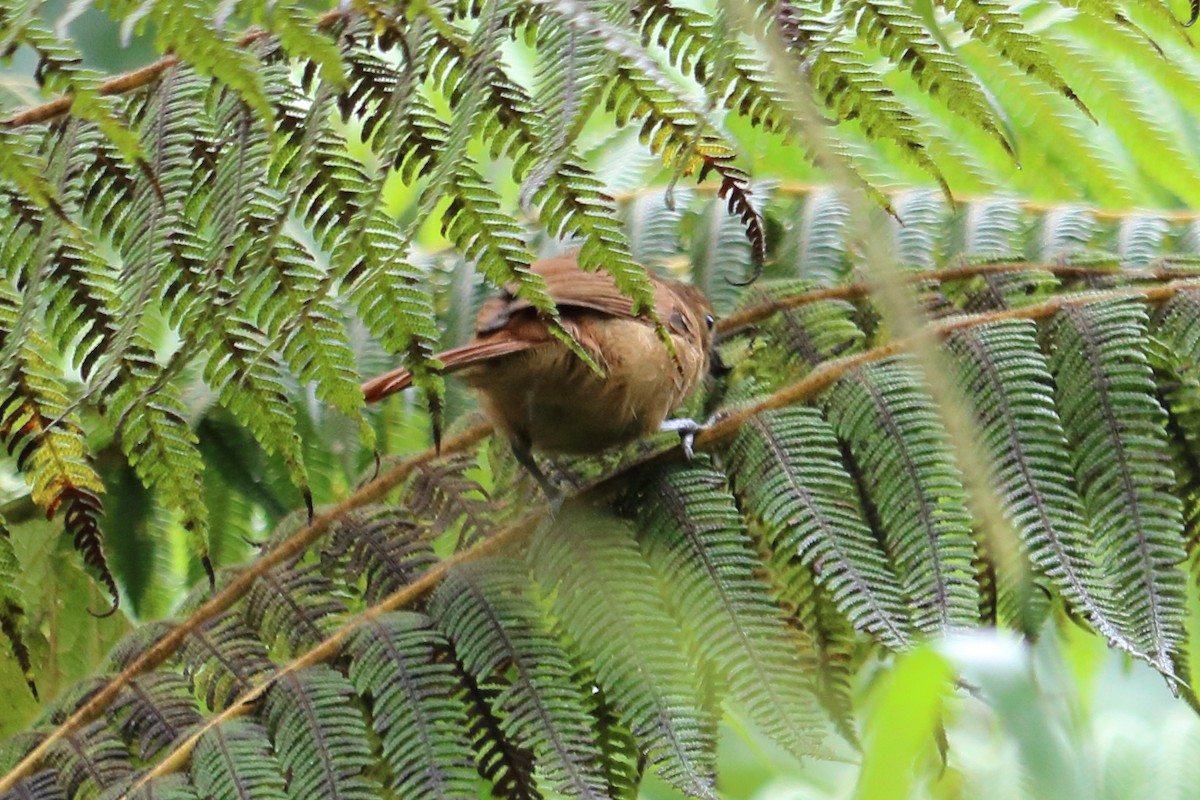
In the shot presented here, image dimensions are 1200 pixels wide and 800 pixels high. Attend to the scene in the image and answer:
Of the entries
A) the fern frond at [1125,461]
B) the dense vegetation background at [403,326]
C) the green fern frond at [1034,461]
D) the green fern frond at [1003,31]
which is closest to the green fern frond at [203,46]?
the dense vegetation background at [403,326]

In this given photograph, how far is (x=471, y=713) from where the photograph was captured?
1.46 meters

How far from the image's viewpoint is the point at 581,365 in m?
1.94

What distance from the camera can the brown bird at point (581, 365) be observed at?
184 centimetres

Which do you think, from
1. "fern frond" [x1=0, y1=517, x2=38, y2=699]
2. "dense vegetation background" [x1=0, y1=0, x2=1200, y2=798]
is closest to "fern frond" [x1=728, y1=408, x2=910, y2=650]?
"dense vegetation background" [x1=0, y1=0, x2=1200, y2=798]

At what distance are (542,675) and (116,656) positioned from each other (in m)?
0.67

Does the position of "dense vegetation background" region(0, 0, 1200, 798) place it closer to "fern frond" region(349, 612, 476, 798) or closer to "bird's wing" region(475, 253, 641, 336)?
"fern frond" region(349, 612, 476, 798)

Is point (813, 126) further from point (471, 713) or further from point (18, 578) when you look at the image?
point (18, 578)

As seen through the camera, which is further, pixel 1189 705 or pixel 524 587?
pixel 524 587

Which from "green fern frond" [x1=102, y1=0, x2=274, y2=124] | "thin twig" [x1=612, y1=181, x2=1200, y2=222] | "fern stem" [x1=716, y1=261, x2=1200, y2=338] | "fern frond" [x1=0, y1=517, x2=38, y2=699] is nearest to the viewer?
"green fern frond" [x1=102, y1=0, x2=274, y2=124]

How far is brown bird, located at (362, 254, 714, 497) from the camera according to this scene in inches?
72.4

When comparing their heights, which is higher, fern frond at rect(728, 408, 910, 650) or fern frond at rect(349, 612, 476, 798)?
fern frond at rect(728, 408, 910, 650)

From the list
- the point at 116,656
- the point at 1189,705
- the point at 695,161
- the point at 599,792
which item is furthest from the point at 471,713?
the point at 1189,705

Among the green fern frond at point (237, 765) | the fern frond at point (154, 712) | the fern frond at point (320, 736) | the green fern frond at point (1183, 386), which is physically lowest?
the fern frond at point (154, 712)

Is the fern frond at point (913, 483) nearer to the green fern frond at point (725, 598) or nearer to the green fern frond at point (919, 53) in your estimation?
the green fern frond at point (725, 598)
